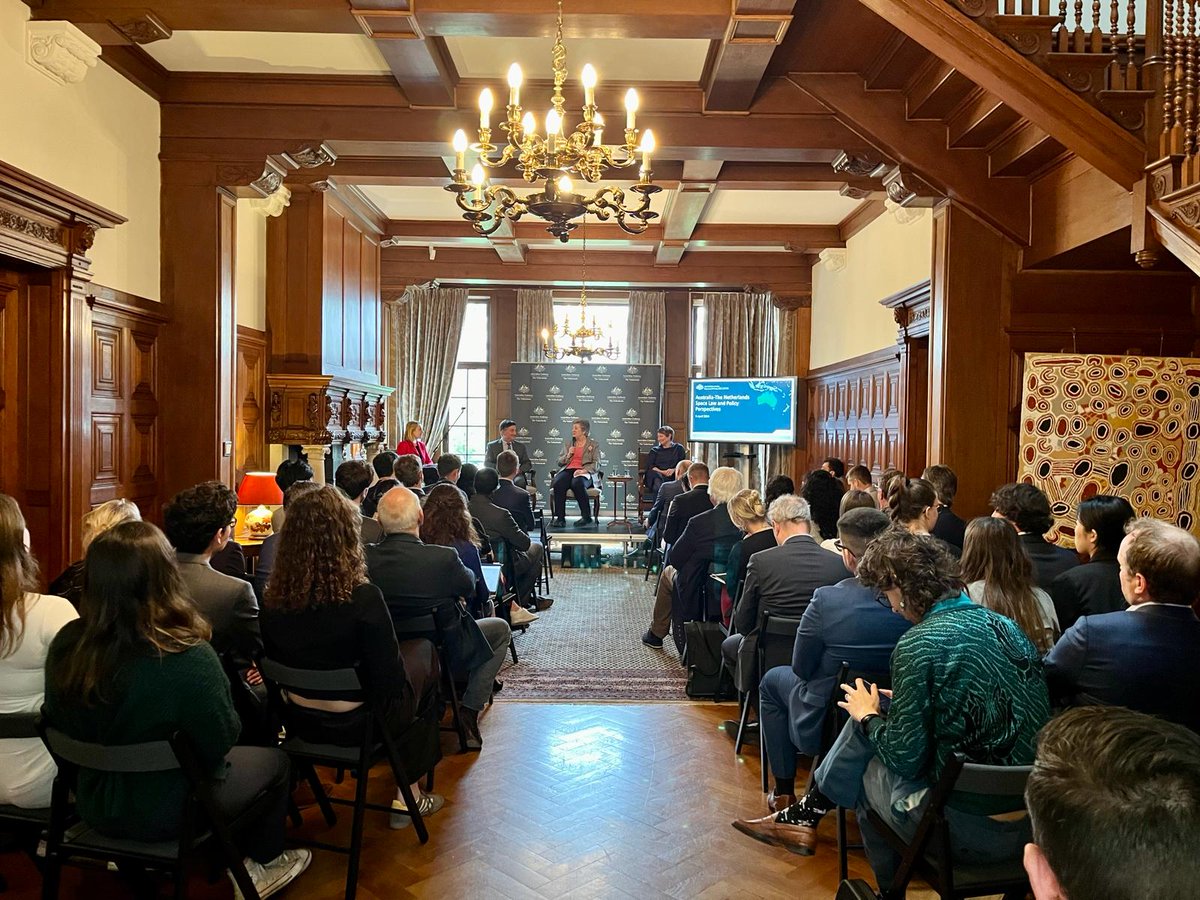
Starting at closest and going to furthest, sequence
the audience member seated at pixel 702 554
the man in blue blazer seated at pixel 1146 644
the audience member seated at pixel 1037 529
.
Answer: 1. the man in blue blazer seated at pixel 1146 644
2. the audience member seated at pixel 1037 529
3. the audience member seated at pixel 702 554

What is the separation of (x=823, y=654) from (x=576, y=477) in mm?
8526

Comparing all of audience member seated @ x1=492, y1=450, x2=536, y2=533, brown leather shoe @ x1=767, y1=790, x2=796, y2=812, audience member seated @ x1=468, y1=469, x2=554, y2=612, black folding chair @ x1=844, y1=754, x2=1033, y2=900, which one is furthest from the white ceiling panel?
black folding chair @ x1=844, y1=754, x2=1033, y2=900

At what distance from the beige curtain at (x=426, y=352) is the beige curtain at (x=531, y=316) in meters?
0.92

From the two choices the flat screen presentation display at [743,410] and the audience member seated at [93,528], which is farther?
the flat screen presentation display at [743,410]

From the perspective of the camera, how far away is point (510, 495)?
696cm

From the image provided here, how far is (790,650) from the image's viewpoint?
3641mm

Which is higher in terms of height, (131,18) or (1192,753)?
(131,18)

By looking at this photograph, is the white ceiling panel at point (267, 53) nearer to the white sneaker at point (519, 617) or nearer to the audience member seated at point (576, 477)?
the white sneaker at point (519, 617)

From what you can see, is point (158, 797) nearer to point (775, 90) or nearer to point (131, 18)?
point (131, 18)

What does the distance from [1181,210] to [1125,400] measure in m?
1.62

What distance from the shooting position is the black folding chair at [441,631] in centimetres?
356

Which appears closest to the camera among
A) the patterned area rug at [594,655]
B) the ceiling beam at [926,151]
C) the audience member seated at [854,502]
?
the audience member seated at [854,502]

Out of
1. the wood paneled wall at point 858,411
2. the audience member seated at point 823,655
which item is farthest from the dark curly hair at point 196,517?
the wood paneled wall at point 858,411

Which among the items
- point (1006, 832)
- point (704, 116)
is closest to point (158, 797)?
point (1006, 832)
